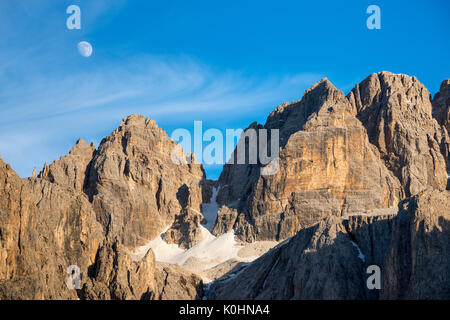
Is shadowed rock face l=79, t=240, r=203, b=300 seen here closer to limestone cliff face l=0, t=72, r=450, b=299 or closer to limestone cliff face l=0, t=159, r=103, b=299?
limestone cliff face l=0, t=72, r=450, b=299

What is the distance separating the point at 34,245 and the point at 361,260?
52.6 m

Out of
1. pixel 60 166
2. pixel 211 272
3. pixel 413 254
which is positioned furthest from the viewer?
pixel 60 166

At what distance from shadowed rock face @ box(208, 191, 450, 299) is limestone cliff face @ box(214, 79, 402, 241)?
38.9 m

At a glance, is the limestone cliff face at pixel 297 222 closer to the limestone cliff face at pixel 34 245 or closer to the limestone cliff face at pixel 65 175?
the limestone cliff face at pixel 34 245

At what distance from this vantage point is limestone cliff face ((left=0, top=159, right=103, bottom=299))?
94812mm

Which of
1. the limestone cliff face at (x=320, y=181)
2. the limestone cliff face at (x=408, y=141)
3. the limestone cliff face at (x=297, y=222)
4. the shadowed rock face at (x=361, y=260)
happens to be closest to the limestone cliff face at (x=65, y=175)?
the limestone cliff face at (x=297, y=222)

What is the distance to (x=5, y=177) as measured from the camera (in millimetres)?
98438

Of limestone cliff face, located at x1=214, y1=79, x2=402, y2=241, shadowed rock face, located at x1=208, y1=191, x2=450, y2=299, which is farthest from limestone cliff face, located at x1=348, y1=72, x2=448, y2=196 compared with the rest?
shadowed rock face, located at x1=208, y1=191, x2=450, y2=299

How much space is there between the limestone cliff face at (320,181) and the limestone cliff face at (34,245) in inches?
2235

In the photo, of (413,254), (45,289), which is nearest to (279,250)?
(413,254)

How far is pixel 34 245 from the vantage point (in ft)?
341

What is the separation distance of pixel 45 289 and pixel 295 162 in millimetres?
93778

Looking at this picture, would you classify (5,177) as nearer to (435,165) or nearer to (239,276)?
(239,276)

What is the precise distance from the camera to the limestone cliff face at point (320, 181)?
579ft
